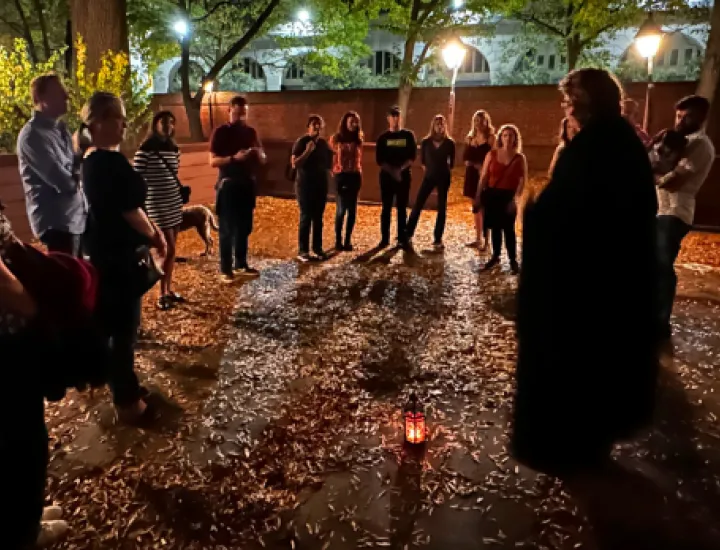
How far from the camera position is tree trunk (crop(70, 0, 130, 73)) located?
34.9ft

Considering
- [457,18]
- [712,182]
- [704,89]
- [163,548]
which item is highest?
[457,18]

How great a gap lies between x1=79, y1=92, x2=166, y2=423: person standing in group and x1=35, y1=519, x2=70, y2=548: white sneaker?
0.93 m

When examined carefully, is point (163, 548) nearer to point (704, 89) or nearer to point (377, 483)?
point (377, 483)

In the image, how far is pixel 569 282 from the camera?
7.06 feet

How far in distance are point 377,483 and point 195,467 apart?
1090mm

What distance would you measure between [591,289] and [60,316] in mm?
2001

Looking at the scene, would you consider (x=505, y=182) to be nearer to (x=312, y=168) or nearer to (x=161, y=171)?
(x=312, y=168)

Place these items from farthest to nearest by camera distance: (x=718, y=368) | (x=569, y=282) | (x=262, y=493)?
1. (x=718, y=368)
2. (x=262, y=493)
3. (x=569, y=282)

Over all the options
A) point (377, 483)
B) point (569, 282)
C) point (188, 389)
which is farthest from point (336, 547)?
point (188, 389)

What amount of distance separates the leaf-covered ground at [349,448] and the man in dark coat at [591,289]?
980mm

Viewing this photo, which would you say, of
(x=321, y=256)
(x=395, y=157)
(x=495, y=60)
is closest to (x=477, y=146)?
(x=395, y=157)

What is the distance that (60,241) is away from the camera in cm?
488

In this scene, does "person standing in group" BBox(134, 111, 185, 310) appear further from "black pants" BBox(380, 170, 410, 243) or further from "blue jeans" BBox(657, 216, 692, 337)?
"blue jeans" BBox(657, 216, 692, 337)

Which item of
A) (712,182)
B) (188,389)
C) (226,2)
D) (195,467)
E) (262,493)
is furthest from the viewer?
(226,2)
